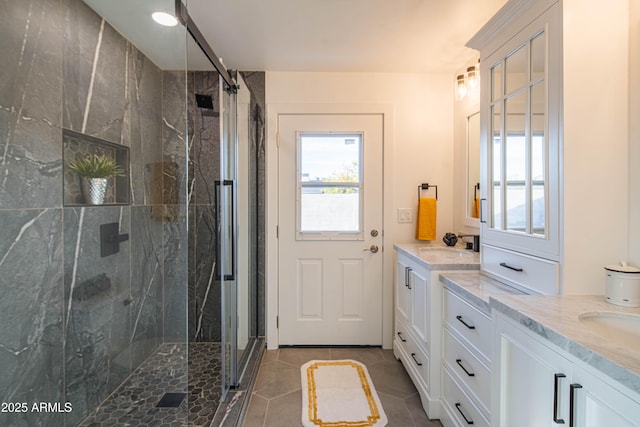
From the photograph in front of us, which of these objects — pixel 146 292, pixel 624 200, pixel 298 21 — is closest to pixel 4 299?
pixel 146 292

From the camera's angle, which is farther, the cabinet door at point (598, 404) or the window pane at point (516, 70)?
the window pane at point (516, 70)

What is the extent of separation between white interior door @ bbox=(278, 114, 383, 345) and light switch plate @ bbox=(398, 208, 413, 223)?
7.5 inches

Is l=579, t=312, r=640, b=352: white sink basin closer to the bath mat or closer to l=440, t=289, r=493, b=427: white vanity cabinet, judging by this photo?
l=440, t=289, r=493, b=427: white vanity cabinet

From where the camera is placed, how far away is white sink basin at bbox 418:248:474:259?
2060mm

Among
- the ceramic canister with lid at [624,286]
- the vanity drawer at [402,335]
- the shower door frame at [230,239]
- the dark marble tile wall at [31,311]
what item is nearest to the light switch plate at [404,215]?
the vanity drawer at [402,335]

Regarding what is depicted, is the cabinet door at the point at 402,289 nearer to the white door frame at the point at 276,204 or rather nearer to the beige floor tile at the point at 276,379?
the white door frame at the point at 276,204

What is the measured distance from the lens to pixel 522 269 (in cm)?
136

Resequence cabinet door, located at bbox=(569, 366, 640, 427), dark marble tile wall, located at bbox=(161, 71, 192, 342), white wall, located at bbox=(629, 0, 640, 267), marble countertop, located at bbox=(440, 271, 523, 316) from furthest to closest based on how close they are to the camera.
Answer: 1. dark marble tile wall, located at bbox=(161, 71, 192, 342)
2. marble countertop, located at bbox=(440, 271, 523, 316)
3. white wall, located at bbox=(629, 0, 640, 267)
4. cabinet door, located at bbox=(569, 366, 640, 427)

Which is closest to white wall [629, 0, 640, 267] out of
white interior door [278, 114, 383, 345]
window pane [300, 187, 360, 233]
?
white interior door [278, 114, 383, 345]

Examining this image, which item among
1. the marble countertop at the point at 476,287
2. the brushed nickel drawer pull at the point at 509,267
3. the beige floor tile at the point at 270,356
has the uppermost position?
the brushed nickel drawer pull at the point at 509,267

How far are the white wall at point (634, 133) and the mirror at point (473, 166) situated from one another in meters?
1.13

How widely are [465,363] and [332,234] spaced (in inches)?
55.8

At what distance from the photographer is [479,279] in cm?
164

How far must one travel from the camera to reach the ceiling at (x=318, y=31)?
1.73m
